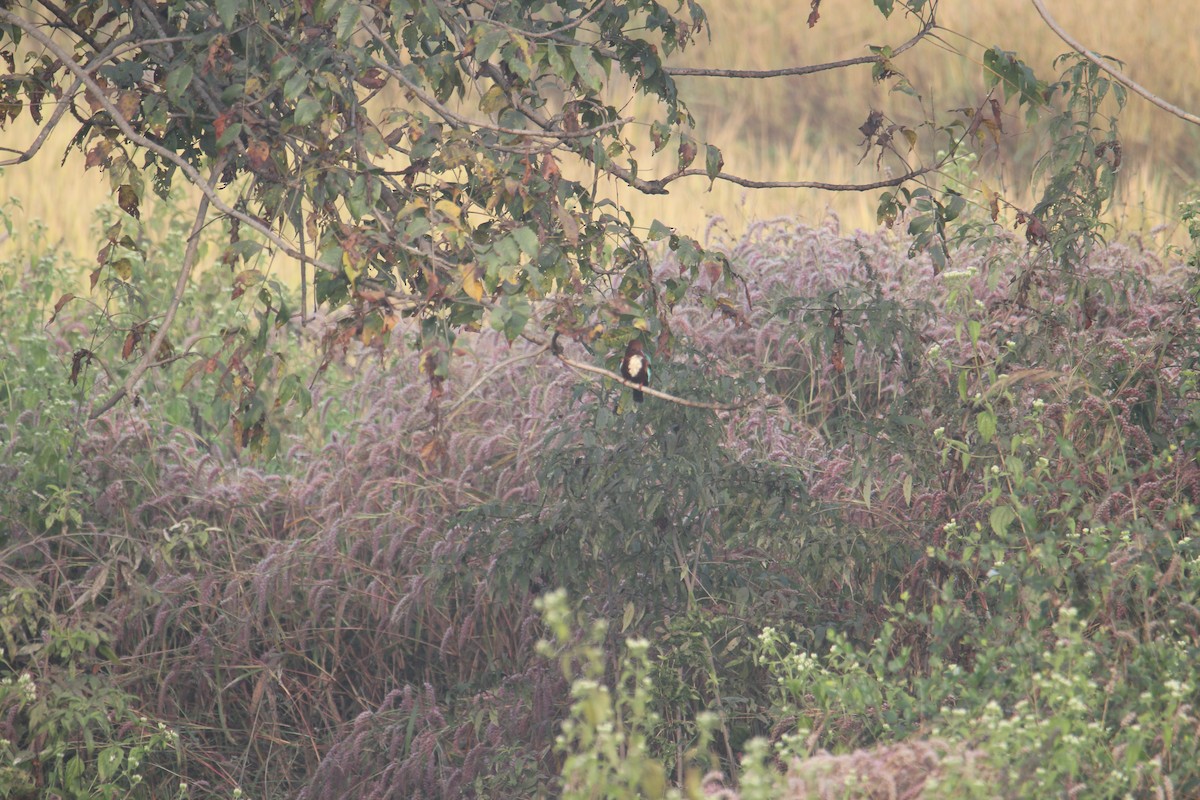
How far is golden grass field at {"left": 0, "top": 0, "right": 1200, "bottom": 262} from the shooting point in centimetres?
707

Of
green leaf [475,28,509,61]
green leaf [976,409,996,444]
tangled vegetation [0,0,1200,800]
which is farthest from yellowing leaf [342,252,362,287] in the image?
green leaf [976,409,996,444]

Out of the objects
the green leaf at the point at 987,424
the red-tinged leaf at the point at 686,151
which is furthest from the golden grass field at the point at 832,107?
the green leaf at the point at 987,424

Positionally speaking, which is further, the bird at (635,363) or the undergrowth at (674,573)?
the bird at (635,363)

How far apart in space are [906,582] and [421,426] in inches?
60.2

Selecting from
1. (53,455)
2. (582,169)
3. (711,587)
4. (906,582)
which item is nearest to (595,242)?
(711,587)

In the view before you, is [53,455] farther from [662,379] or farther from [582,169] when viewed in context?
[582,169]

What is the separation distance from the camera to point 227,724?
3775 mm

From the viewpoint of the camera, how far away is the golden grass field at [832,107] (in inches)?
278

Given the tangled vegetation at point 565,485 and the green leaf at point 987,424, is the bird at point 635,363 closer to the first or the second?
the tangled vegetation at point 565,485

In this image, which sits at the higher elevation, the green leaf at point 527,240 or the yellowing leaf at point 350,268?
the green leaf at point 527,240

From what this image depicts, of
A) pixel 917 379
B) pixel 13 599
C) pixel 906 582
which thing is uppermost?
pixel 917 379

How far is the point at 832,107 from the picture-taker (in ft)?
33.4

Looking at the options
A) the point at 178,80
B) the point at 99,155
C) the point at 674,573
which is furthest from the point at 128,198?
the point at 674,573

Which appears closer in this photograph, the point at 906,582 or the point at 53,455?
the point at 906,582
